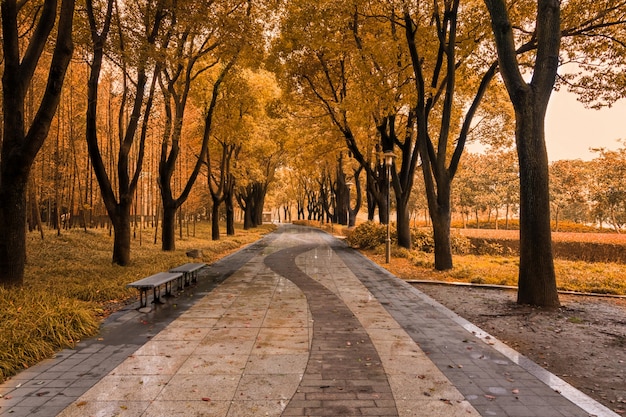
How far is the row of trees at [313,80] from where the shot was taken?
7.26 metres

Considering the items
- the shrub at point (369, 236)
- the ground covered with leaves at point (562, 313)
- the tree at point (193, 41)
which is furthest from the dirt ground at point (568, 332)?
the tree at point (193, 41)

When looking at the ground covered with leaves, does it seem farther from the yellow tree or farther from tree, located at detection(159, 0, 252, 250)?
tree, located at detection(159, 0, 252, 250)

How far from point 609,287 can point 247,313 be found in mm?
8657

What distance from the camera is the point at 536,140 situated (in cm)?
743

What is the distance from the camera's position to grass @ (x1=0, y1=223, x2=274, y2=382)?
4805 mm

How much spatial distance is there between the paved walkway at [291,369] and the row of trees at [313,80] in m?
3.07

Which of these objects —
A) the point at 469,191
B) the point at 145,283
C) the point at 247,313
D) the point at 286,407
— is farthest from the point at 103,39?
the point at 469,191

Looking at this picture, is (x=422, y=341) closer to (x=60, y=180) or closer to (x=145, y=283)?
(x=145, y=283)

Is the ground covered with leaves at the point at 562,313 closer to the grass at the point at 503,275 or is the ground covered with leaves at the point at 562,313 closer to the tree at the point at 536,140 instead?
the grass at the point at 503,275

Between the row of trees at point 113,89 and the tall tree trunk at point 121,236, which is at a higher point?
the row of trees at point 113,89

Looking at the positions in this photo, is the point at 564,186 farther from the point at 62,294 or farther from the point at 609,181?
the point at 62,294

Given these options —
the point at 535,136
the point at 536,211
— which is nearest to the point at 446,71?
→ the point at 535,136

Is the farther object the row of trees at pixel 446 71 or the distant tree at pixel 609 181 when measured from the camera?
the distant tree at pixel 609 181

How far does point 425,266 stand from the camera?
506 inches
